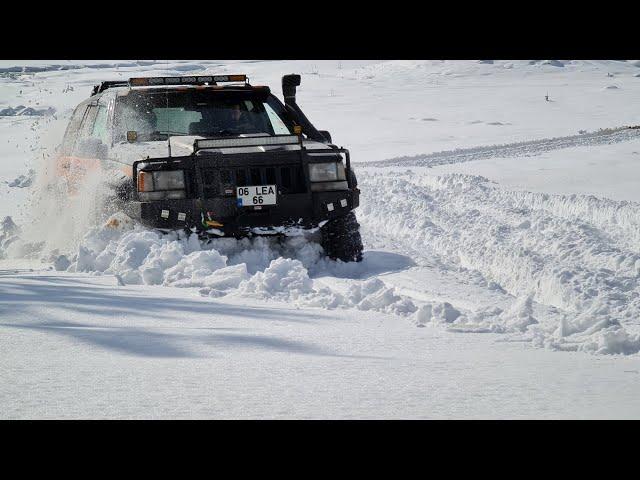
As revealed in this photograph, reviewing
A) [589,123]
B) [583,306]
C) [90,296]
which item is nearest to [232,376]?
[90,296]

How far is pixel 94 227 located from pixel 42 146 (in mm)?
3726

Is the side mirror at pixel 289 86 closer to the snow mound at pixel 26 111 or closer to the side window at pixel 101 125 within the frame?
the side window at pixel 101 125

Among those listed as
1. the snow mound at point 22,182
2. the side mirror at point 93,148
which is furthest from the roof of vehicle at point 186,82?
the snow mound at point 22,182

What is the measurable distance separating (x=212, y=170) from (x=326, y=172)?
0.88m

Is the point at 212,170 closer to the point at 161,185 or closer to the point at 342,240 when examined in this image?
the point at 161,185

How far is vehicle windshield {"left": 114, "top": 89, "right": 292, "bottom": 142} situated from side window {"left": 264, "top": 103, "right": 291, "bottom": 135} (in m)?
0.12

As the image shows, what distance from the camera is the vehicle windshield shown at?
7.55 meters

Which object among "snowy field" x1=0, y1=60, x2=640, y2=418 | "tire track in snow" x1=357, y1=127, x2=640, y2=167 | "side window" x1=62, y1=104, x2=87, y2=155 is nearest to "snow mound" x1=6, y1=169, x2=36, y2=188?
"snowy field" x1=0, y1=60, x2=640, y2=418

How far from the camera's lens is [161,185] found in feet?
21.8

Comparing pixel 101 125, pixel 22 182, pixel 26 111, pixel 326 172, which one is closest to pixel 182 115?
pixel 101 125

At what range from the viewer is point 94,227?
22.9 ft

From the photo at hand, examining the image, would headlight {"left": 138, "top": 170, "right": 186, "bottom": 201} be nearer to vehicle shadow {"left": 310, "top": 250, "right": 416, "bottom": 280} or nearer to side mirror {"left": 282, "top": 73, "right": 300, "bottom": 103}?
vehicle shadow {"left": 310, "top": 250, "right": 416, "bottom": 280}

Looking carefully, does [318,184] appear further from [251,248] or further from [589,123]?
[589,123]

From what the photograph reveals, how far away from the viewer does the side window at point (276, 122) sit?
7.90m
